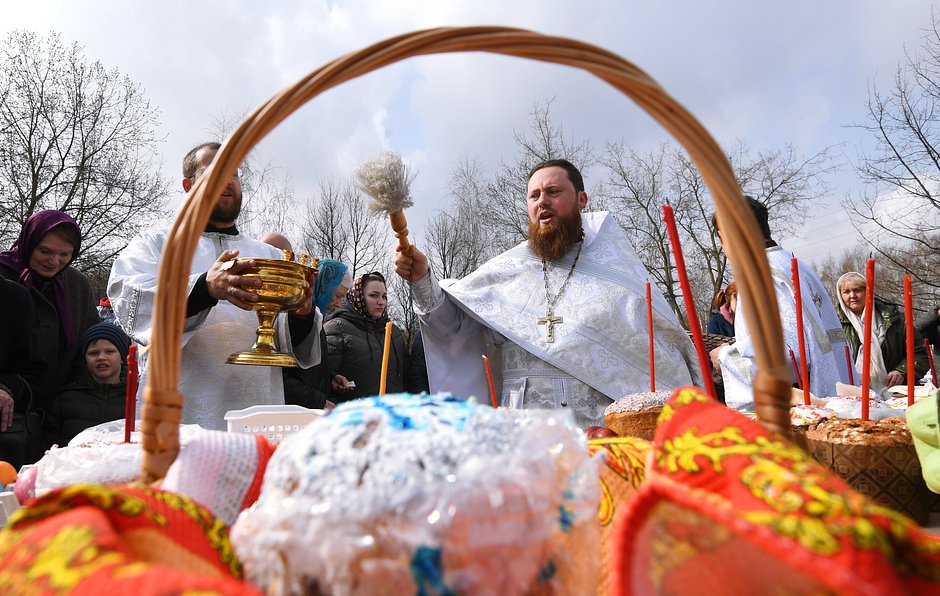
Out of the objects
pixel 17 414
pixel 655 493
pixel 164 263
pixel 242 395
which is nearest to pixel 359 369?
pixel 242 395

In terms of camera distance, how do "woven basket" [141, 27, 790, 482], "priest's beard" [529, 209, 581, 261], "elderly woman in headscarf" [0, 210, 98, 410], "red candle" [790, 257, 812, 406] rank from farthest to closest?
"priest's beard" [529, 209, 581, 261]
"elderly woman in headscarf" [0, 210, 98, 410]
"red candle" [790, 257, 812, 406]
"woven basket" [141, 27, 790, 482]

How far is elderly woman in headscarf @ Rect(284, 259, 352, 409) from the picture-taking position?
3.92 meters

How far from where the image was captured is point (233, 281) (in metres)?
2.45

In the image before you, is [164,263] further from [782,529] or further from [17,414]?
[17,414]

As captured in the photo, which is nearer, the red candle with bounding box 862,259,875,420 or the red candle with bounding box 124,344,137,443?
the red candle with bounding box 124,344,137,443

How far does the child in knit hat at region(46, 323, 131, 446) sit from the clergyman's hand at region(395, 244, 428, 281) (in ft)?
5.75

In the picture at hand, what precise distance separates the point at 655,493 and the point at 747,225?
37 cm

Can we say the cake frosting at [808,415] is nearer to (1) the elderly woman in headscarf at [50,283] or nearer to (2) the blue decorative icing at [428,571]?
(2) the blue decorative icing at [428,571]

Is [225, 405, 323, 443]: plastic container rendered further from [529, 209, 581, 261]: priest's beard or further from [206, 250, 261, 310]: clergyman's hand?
[529, 209, 581, 261]: priest's beard

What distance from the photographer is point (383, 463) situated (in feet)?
2.08

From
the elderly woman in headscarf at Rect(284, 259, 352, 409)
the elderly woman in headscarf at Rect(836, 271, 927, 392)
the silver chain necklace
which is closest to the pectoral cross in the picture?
the silver chain necklace

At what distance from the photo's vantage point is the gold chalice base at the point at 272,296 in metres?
2.51

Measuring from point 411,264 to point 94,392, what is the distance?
78.4 inches

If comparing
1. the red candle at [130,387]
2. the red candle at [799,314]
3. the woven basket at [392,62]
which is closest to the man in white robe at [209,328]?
the red candle at [130,387]
